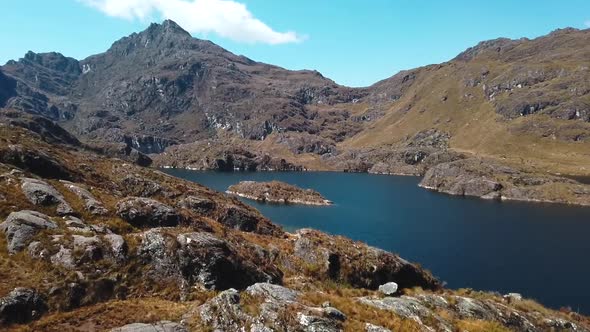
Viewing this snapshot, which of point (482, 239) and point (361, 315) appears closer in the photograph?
point (361, 315)

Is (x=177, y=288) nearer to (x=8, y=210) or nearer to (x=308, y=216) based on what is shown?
(x=8, y=210)

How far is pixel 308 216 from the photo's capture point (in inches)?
6486

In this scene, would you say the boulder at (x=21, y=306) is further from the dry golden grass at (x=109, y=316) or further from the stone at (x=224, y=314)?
the stone at (x=224, y=314)

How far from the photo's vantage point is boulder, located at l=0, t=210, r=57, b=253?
2488cm

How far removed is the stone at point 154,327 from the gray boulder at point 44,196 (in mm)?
15659

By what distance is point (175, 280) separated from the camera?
2548 centimetres

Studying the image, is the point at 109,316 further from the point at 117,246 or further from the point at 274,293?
the point at 274,293

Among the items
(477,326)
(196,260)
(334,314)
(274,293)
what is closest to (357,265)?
(477,326)

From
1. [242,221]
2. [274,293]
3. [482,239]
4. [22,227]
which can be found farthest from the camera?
[482,239]

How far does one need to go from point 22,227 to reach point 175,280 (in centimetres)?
947

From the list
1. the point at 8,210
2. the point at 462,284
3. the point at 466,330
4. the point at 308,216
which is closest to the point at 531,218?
the point at 308,216

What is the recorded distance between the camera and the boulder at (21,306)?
64.2 ft

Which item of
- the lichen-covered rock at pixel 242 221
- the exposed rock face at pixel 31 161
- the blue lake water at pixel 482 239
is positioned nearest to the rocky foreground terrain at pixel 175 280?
the exposed rock face at pixel 31 161

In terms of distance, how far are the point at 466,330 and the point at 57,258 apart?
73.2ft
